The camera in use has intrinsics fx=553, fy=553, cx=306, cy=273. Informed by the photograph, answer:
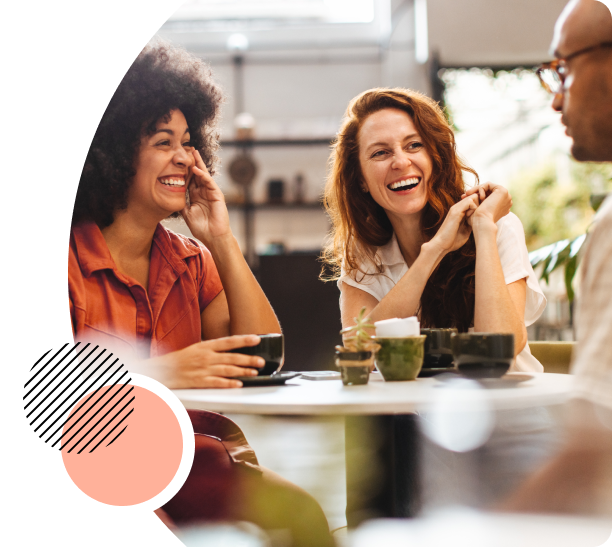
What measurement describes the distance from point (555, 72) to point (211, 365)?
A: 604mm

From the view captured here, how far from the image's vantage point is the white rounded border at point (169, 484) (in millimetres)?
708

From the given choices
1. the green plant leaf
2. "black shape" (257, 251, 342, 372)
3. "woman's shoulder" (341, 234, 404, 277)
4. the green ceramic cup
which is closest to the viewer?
the green ceramic cup

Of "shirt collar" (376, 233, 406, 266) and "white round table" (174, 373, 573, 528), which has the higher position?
"shirt collar" (376, 233, 406, 266)

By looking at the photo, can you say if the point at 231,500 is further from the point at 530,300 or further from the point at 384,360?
the point at 530,300

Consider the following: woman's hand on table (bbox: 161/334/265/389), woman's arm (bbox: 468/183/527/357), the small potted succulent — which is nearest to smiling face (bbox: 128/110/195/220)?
woman's hand on table (bbox: 161/334/265/389)

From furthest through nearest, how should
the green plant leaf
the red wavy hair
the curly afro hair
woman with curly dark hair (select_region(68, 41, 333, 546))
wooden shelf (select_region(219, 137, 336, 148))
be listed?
wooden shelf (select_region(219, 137, 336, 148)), the green plant leaf, the red wavy hair, the curly afro hair, woman with curly dark hair (select_region(68, 41, 333, 546))

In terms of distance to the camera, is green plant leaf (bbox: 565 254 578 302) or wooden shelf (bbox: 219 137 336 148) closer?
green plant leaf (bbox: 565 254 578 302)

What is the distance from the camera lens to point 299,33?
4613mm

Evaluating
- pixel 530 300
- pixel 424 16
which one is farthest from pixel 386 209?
pixel 424 16

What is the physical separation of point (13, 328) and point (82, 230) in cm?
22

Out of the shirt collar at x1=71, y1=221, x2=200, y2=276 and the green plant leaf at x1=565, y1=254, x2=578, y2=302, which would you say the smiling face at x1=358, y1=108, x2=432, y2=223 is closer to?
the shirt collar at x1=71, y1=221, x2=200, y2=276

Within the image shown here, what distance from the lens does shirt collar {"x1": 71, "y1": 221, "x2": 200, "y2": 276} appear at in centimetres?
101

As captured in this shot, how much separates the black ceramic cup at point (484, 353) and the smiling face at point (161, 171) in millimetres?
630

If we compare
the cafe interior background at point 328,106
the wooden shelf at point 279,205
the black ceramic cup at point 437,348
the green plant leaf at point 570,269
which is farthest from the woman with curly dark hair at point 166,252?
the wooden shelf at point 279,205
